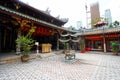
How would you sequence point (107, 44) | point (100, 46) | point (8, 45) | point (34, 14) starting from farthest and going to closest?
1. point (100, 46)
2. point (107, 44)
3. point (34, 14)
4. point (8, 45)

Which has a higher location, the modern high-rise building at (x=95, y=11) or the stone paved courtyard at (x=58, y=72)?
the modern high-rise building at (x=95, y=11)

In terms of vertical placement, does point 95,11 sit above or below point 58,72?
above

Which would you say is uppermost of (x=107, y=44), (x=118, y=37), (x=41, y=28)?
(x=41, y=28)

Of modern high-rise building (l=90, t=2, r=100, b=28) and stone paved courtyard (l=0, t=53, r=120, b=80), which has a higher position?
modern high-rise building (l=90, t=2, r=100, b=28)

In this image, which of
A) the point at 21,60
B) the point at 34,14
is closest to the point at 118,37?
the point at 34,14

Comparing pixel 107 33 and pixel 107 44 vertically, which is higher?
pixel 107 33

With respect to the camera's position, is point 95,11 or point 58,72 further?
point 95,11

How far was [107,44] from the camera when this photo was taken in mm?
14961

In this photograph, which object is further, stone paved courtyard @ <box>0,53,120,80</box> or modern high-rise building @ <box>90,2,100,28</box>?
modern high-rise building @ <box>90,2,100,28</box>

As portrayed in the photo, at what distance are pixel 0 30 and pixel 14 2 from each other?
10.3ft

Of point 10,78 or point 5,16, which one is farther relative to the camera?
point 5,16

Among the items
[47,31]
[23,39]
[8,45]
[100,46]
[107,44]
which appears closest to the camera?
[23,39]

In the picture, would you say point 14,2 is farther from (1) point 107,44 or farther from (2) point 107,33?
(1) point 107,44

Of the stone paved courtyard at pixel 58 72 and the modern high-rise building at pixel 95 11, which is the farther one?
the modern high-rise building at pixel 95 11
